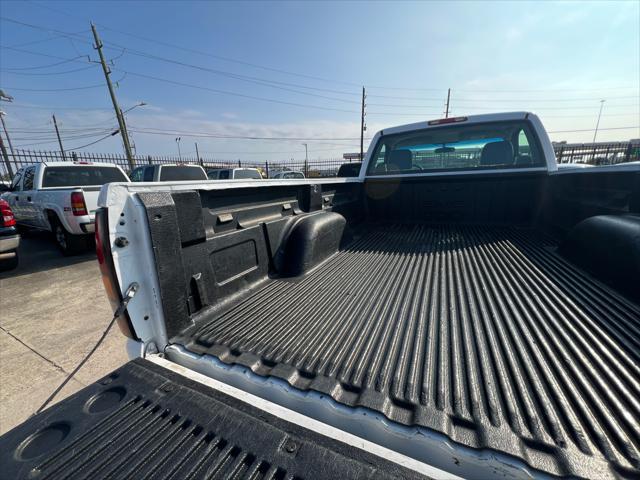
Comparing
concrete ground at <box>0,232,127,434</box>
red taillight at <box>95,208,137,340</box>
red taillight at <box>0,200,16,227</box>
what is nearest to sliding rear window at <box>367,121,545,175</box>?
red taillight at <box>95,208,137,340</box>

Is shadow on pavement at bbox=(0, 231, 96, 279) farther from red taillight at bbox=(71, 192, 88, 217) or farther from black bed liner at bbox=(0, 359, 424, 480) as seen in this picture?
black bed liner at bbox=(0, 359, 424, 480)

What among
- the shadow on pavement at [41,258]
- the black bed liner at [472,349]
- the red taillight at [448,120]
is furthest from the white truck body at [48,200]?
the red taillight at [448,120]

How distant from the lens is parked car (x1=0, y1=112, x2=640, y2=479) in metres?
0.85

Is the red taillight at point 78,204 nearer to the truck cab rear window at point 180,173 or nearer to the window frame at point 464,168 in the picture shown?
the truck cab rear window at point 180,173

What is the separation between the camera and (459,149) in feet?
13.7

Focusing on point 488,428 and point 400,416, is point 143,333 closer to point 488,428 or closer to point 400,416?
point 400,416

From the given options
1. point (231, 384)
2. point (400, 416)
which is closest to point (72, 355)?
point (231, 384)

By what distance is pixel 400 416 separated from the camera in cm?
97

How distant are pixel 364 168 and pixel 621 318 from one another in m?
3.40

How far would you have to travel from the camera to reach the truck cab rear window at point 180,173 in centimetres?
915

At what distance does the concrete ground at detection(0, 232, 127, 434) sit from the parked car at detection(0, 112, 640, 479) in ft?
5.78

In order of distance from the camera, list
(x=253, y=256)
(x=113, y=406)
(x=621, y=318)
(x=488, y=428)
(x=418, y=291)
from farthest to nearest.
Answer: (x=253, y=256), (x=418, y=291), (x=621, y=318), (x=113, y=406), (x=488, y=428)

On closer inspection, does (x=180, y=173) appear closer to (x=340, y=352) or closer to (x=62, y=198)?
(x=62, y=198)

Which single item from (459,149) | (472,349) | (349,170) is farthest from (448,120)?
(472,349)
